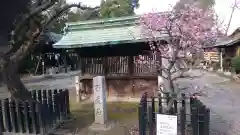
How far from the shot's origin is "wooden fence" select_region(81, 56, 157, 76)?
10828 millimetres

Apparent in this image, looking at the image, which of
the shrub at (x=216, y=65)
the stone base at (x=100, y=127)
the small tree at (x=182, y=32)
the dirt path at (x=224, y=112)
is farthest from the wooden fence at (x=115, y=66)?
the shrub at (x=216, y=65)

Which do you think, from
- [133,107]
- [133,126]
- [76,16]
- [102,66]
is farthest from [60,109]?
[76,16]

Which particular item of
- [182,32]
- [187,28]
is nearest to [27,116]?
[182,32]

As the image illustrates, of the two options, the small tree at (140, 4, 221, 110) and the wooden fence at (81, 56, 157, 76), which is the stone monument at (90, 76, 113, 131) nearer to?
the small tree at (140, 4, 221, 110)

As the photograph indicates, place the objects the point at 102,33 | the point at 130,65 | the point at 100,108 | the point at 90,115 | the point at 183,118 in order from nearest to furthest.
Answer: the point at 183,118 → the point at 100,108 → the point at 90,115 → the point at 102,33 → the point at 130,65

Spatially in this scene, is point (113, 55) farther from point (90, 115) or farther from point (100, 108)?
point (100, 108)

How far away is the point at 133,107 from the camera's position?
972cm

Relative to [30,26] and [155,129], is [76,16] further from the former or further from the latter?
[155,129]

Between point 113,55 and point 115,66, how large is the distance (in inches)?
20.6

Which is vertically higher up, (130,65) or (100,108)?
(130,65)

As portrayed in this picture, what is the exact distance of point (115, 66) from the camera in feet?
36.6

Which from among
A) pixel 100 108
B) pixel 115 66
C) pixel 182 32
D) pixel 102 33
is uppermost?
pixel 102 33

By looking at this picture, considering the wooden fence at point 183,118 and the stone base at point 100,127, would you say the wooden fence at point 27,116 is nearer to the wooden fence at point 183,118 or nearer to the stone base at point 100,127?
the stone base at point 100,127

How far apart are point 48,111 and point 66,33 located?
5285 millimetres
